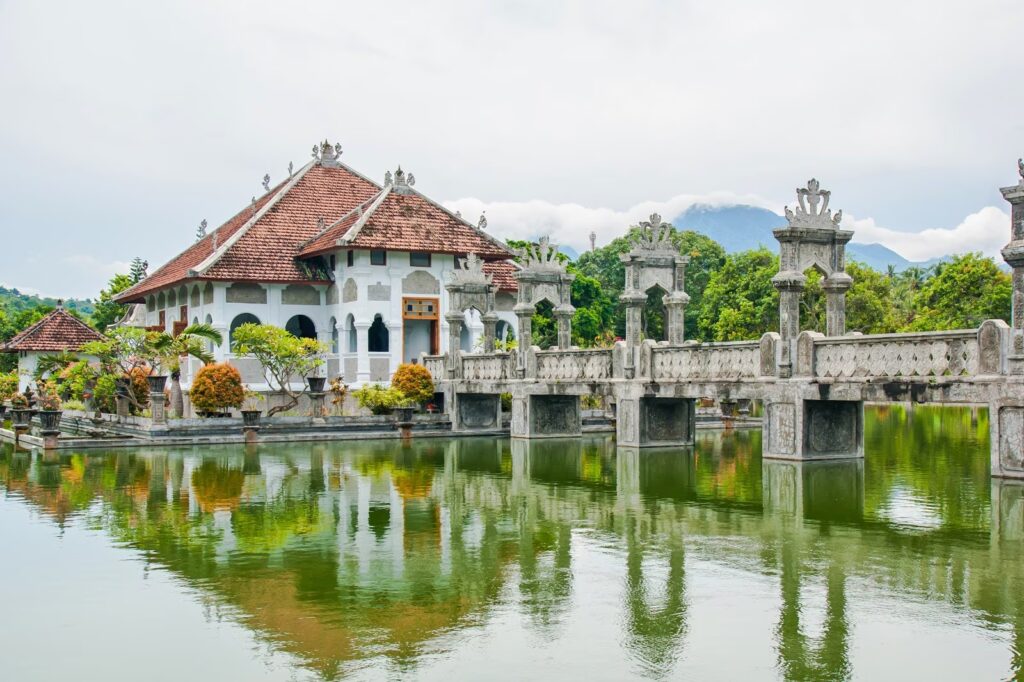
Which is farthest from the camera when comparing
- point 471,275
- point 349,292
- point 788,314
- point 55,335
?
point 55,335

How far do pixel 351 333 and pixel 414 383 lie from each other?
6983mm

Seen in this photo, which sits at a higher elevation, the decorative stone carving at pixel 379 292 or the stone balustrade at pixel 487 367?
the decorative stone carving at pixel 379 292

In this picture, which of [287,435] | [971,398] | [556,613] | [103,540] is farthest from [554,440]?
[556,613]

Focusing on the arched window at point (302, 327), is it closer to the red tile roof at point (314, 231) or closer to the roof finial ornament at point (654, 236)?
the red tile roof at point (314, 231)

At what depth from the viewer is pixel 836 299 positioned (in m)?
24.9

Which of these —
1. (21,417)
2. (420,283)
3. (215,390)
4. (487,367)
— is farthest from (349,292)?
(21,417)

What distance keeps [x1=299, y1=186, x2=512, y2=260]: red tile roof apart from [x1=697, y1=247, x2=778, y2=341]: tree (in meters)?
17.7

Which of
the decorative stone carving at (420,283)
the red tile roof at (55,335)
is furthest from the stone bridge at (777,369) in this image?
the red tile roof at (55,335)

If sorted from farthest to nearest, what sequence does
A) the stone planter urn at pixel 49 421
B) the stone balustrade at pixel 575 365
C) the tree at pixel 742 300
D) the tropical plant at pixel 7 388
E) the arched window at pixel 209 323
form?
Result: the tree at pixel 742 300 → the tropical plant at pixel 7 388 → the arched window at pixel 209 323 → the stone planter urn at pixel 49 421 → the stone balustrade at pixel 575 365

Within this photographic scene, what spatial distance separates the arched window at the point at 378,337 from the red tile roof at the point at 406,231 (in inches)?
131

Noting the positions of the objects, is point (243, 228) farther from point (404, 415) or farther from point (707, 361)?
point (707, 361)

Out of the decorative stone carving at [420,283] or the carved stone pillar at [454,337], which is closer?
the carved stone pillar at [454,337]

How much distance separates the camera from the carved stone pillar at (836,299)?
24.7 metres

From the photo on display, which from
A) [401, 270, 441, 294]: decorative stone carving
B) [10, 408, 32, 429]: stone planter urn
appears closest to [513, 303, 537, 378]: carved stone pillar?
[401, 270, 441, 294]: decorative stone carving
